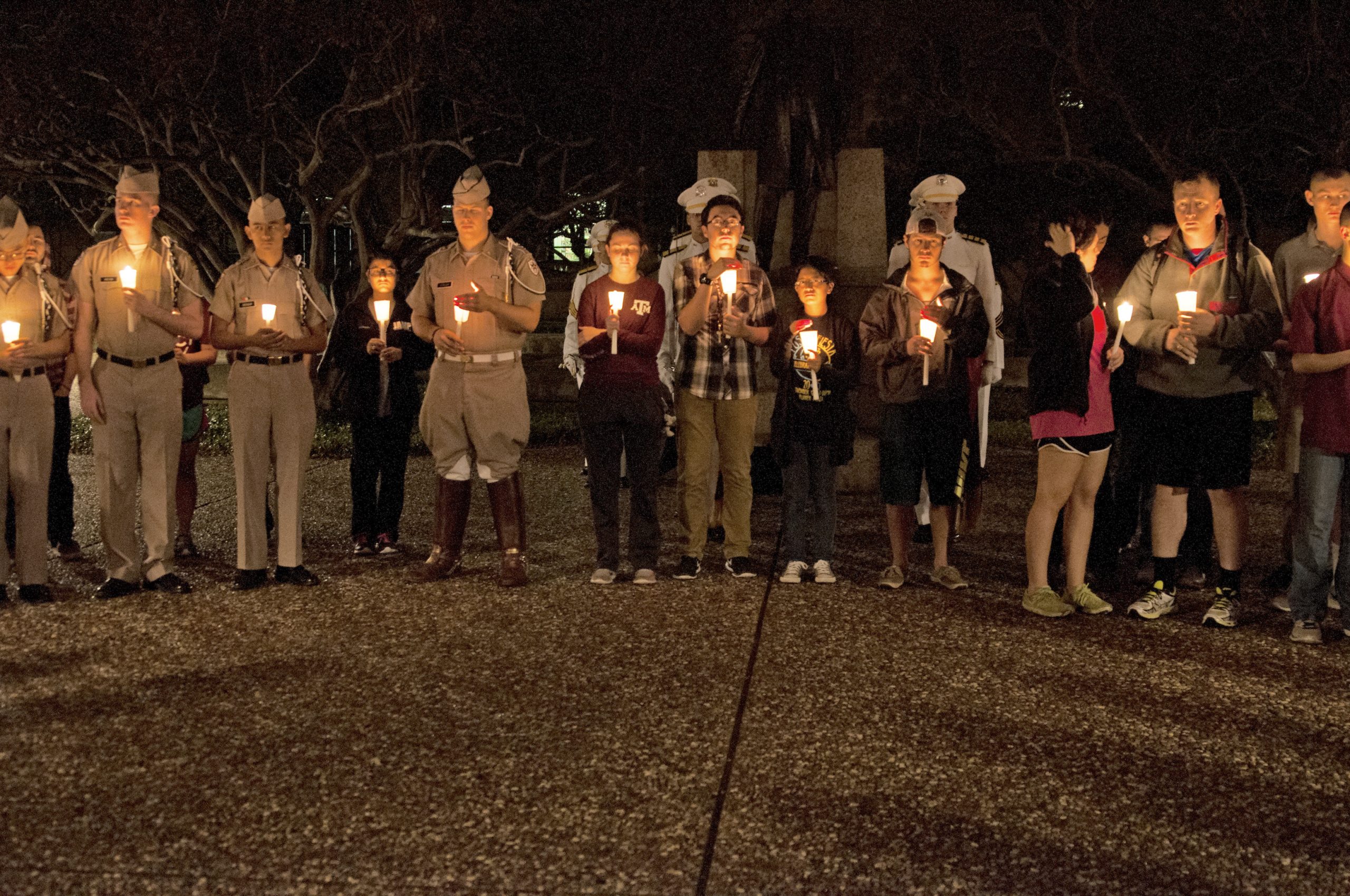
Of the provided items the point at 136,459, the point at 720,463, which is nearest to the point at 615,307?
the point at 720,463

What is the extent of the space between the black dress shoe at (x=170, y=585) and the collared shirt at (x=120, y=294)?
1.13m

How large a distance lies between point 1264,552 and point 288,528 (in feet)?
18.2

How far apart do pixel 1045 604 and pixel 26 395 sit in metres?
5.04

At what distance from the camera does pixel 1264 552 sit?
809 centimetres

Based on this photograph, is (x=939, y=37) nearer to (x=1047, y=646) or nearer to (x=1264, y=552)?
(x=1264, y=552)

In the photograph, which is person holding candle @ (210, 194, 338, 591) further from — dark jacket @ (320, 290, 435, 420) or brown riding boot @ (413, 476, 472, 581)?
dark jacket @ (320, 290, 435, 420)

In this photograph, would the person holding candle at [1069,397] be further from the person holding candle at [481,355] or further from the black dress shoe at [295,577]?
the black dress shoe at [295,577]

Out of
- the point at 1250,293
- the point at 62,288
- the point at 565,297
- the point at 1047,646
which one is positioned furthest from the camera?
the point at 565,297

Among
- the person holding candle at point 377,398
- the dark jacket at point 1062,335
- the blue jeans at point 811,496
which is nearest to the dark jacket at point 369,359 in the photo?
the person holding candle at point 377,398

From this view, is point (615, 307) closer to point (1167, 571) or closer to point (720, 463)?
point (720, 463)

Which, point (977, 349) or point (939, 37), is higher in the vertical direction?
point (939, 37)

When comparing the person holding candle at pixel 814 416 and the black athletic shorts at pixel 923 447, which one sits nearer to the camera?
the black athletic shorts at pixel 923 447

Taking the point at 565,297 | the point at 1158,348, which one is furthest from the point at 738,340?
the point at 565,297

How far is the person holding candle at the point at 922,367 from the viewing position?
684 cm
